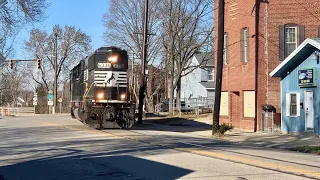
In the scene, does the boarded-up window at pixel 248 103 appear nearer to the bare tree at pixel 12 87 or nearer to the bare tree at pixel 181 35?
the bare tree at pixel 181 35

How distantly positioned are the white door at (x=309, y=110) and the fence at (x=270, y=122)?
2533 millimetres

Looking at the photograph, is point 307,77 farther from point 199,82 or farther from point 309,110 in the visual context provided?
point 199,82

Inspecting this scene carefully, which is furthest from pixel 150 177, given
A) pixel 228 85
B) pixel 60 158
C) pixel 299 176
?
pixel 228 85

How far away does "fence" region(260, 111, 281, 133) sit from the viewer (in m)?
25.9

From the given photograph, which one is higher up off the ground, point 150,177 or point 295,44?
point 295,44

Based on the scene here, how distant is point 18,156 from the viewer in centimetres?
1437

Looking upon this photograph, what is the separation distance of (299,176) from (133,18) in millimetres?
44049

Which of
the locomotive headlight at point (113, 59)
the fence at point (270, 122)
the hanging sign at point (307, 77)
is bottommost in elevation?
the fence at point (270, 122)

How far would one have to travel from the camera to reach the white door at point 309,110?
919 inches

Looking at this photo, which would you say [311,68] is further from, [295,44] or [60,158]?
[60,158]

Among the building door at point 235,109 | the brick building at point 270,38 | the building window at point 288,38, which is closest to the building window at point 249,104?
the brick building at point 270,38

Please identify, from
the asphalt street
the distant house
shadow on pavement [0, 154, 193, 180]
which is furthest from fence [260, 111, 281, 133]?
the distant house

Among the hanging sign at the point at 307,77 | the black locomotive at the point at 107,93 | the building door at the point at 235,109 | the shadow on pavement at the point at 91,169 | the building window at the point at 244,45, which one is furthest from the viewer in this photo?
the building door at the point at 235,109

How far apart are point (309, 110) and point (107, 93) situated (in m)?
11.4
